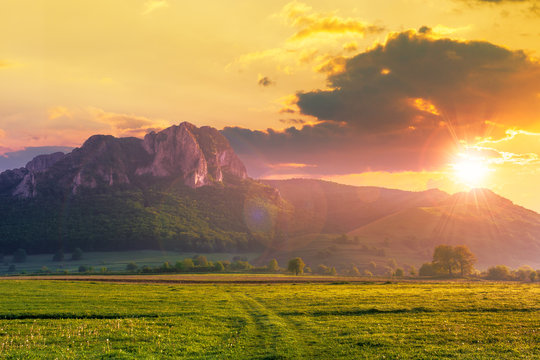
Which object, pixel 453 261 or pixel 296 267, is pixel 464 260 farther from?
pixel 296 267

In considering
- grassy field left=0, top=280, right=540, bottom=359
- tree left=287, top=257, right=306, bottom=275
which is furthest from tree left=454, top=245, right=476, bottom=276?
grassy field left=0, top=280, right=540, bottom=359

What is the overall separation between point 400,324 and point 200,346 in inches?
761

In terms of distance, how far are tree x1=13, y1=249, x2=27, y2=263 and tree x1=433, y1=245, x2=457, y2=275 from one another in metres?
211

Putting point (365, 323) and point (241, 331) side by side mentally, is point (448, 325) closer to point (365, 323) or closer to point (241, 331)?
point (365, 323)

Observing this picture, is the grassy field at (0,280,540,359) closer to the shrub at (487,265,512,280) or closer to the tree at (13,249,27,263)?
the shrub at (487,265,512,280)

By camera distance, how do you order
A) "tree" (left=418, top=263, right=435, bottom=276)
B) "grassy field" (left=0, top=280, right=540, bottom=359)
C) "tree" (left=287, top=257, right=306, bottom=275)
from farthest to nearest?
"tree" (left=287, top=257, right=306, bottom=275) → "tree" (left=418, top=263, right=435, bottom=276) → "grassy field" (left=0, top=280, right=540, bottom=359)

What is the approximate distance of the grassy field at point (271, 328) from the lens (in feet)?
79.3

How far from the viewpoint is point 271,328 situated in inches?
1243

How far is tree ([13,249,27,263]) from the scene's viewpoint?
7584 inches

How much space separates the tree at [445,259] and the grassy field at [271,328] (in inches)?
3429

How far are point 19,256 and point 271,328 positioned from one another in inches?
8550

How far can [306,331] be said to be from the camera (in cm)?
3075

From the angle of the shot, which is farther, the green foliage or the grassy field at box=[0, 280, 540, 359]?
the green foliage

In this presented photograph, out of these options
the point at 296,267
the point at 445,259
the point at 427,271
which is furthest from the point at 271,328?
the point at 427,271
